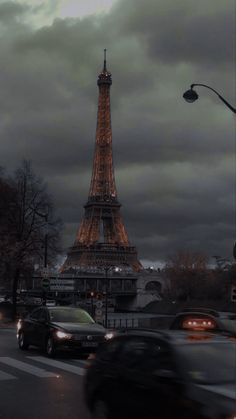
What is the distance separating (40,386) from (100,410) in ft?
15.8

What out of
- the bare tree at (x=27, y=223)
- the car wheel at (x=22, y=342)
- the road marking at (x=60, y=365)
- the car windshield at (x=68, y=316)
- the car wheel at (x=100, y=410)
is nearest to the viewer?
the car wheel at (x=100, y=410)

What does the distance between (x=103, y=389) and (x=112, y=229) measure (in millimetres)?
132206

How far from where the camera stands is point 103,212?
142500 millimetres

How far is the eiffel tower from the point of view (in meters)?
138

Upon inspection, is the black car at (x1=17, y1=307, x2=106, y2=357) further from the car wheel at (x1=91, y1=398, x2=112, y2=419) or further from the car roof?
the car roof

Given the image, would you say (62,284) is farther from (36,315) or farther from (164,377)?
(164,377)

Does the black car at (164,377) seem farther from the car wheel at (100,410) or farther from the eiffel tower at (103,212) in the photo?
the eiffel tower at (103,212)

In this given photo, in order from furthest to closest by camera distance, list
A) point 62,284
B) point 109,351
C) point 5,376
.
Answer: point 62,284 < point 5,376 < point 109,351

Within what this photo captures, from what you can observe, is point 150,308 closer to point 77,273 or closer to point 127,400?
point 77,273

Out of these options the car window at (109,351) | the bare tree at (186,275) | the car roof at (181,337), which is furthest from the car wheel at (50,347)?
the bare tree at (186,275)

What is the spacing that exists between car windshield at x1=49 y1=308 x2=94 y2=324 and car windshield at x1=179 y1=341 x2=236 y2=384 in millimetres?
12630

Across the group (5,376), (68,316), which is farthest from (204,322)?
(68,316)

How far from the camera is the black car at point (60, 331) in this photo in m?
18.3

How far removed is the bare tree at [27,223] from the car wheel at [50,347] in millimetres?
27005
